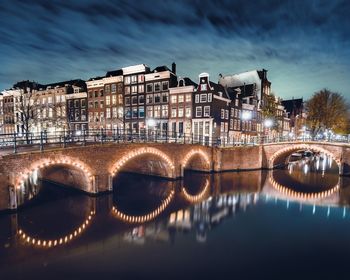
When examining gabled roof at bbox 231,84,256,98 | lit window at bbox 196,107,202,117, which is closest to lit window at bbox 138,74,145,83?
lit window at bbox 196,107,202,117

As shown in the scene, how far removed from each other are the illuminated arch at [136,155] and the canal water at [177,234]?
216 cm

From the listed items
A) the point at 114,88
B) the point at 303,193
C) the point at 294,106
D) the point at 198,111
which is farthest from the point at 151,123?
the point at 294,106

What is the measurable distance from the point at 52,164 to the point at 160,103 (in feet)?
92.8

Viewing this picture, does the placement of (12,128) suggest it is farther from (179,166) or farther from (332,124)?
(332,124)

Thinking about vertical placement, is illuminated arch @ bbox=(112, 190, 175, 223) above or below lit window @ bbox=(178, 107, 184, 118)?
below

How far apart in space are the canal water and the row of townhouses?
17923 mm

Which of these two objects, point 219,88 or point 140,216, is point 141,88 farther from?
point 140,216

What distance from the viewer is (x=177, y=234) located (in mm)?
12094

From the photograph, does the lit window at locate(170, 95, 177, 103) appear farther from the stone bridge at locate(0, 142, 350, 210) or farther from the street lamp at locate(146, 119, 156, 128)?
the stone bridge at locate(0, 142, 350, 210)

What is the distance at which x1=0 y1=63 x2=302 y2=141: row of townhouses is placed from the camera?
124ft

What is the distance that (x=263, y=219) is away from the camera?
1448cm

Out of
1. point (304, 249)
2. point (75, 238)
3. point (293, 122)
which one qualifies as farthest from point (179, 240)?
point (293, 122)

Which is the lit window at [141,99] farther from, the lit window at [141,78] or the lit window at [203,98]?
the lit window at [203,98]

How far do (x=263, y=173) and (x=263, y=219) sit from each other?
14408mm
